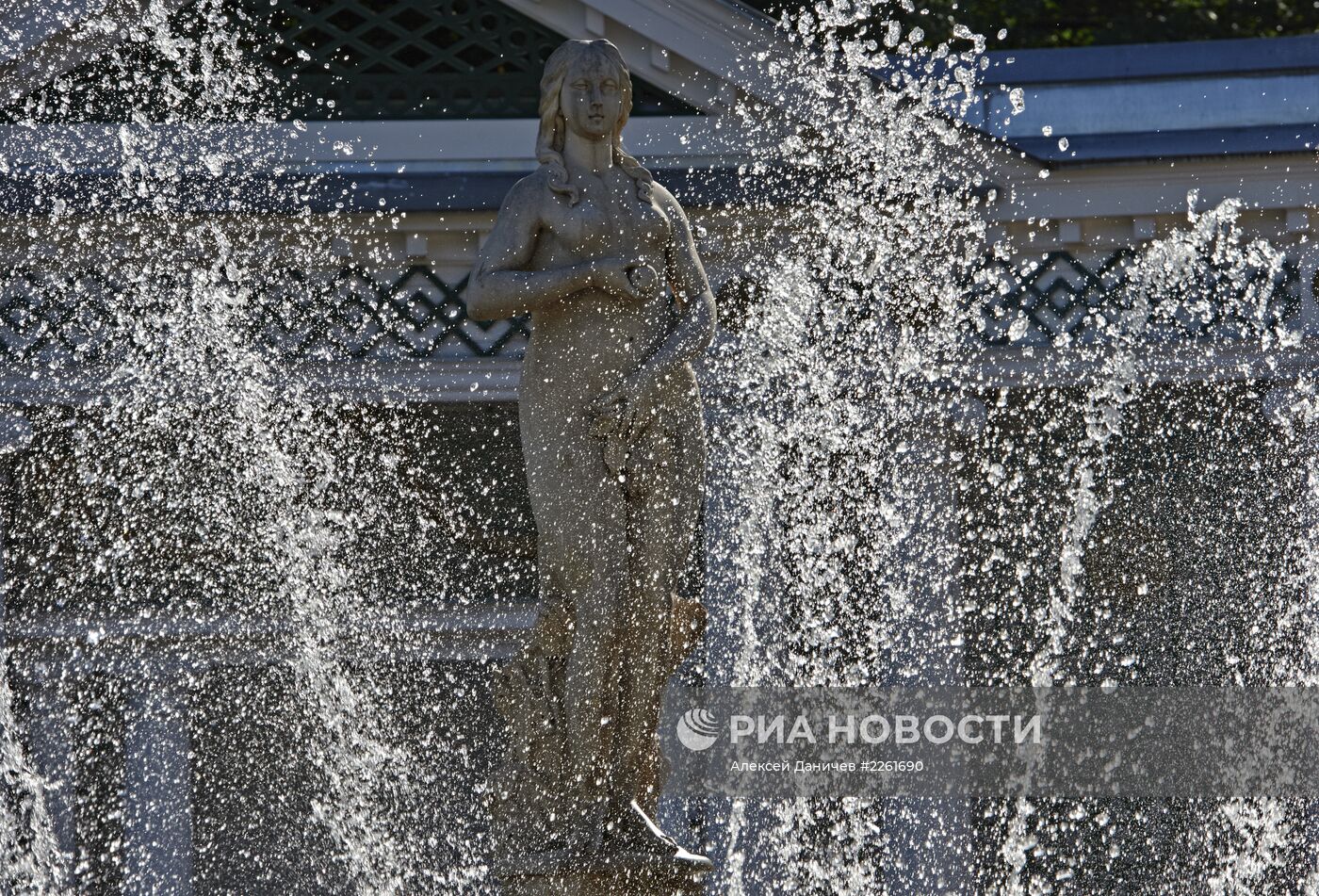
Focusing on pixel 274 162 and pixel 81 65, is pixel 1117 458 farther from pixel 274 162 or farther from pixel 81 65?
pixel 81 65

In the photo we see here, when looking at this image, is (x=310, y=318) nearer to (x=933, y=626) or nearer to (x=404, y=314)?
(x=404, y=314)

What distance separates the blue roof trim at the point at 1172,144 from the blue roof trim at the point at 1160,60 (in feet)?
3.61

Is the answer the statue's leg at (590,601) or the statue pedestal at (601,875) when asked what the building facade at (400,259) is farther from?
the statue pedestal at (601,875)

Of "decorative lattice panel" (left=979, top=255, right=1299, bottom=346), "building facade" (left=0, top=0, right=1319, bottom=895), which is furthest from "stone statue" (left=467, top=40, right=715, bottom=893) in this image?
"decorative lattice panel" (left=979, top=255, right=1299, bottom=346)

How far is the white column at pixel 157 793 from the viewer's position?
41.9ft

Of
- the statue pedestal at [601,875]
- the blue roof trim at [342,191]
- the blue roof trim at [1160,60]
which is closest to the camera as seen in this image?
the statue pedestal at [601,875]

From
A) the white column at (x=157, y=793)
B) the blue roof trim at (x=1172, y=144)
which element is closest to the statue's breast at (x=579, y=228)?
the blue roof trim at (x=1172, y=144)

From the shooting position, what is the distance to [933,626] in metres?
12.6

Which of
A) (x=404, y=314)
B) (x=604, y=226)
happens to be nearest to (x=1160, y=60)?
(x=404, y=314)

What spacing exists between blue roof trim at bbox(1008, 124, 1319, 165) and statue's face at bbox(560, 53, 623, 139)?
304 inches

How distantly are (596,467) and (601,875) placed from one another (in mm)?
1094

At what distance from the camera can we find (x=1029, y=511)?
14023 mm

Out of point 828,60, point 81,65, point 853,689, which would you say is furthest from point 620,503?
point 81,65

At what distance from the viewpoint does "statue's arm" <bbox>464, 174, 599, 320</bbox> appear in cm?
556
